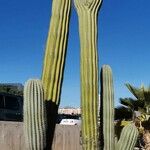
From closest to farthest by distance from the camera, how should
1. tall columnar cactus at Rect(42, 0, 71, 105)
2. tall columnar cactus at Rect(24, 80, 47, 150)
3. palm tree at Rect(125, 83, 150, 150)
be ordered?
tall columnar cactus at Rect(24, 80, 47, 150)
tall columnar cactus at Rect(42, 0, 71, 105)
palm tree at Rect(125, 83, 150, 150)

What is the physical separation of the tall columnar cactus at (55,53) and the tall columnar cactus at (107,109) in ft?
3.30

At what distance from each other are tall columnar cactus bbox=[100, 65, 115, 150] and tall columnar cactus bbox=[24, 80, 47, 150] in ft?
4.47

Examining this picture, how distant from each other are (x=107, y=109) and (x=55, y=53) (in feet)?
4.26

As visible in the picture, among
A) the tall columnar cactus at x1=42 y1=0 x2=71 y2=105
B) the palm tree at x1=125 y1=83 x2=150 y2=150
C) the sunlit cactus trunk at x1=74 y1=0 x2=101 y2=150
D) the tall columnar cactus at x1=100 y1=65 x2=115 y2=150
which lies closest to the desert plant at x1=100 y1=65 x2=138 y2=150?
the tall columnar cactus at x1=100 y1=65 x2=115 y2=150

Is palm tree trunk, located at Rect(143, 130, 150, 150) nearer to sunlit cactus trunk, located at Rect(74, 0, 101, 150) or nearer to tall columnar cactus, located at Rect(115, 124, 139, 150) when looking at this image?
tall columnar cactus, located at Rect(115, 124, 139, 150)

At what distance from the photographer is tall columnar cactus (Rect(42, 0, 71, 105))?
288 inches

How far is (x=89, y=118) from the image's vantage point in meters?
7.57

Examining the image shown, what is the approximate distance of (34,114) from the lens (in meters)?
6.88

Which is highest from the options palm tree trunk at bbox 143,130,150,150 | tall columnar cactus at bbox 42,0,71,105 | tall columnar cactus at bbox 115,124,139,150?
tall columnar cactus at bbox 42,0,71,105

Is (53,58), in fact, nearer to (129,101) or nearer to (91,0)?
(91,0)

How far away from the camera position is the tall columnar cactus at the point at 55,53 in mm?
7316

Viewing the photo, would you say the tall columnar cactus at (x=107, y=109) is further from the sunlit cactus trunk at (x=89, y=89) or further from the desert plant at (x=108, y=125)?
the sunlit cactus trunk at (x=89, y=89)

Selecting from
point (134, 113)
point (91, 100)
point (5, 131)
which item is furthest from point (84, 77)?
point (134, 113)

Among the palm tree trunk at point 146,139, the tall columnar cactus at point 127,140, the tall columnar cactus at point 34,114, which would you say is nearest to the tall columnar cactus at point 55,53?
the tall columnar cactus at point 34,114
